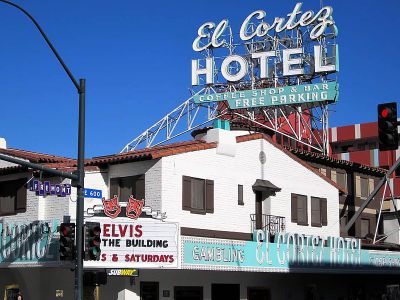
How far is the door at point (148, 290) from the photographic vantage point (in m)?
30.4

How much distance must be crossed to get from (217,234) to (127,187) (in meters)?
4.54

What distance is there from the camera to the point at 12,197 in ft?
109

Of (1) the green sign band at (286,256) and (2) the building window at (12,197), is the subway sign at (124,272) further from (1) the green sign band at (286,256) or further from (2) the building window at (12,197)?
(2) the building window at (12,197)

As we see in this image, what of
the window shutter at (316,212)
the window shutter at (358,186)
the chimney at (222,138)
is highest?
the chimney at (222,138)

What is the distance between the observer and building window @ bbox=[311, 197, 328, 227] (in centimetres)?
3972

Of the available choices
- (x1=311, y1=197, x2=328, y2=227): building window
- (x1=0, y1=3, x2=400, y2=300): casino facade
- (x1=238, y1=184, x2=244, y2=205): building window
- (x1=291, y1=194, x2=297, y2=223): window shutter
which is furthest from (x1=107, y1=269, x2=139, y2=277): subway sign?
(x1=311, y1=197, x2=328, y2=227): building window

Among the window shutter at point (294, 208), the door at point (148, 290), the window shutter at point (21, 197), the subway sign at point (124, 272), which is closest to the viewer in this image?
the subway sign at point (124, 272)

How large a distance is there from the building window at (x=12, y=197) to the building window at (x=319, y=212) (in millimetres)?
15473

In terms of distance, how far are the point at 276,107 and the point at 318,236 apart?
20485mm

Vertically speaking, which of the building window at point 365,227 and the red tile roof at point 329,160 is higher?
the red tile roof at point 329,160

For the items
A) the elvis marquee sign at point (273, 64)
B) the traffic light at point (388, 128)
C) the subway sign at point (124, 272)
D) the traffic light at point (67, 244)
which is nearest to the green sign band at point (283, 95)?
the elvis marquee sign at point (273, 64)

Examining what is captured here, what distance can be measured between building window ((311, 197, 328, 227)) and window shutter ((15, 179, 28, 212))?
50.6ft

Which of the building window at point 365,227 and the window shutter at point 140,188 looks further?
the building window at point 365,227

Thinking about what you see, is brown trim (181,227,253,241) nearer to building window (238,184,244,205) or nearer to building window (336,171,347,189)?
building window (238,184,244,205)
